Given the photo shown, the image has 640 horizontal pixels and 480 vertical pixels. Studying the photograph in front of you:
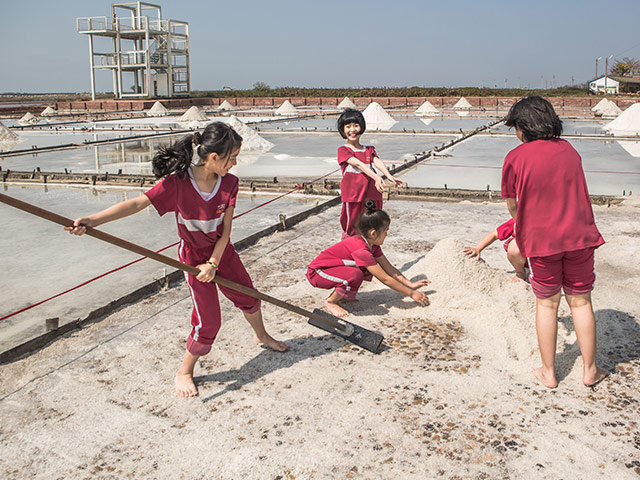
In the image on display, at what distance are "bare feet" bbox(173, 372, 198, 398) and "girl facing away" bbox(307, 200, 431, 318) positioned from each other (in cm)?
100

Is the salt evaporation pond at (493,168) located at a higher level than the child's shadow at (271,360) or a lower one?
higher

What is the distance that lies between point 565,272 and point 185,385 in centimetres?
161

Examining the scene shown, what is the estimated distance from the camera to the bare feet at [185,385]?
2359 mm

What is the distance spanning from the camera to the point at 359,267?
316 cm

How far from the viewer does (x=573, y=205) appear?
7.37 feet

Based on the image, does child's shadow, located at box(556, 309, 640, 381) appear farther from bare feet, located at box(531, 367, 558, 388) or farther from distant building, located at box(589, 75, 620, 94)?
distant building, located at box(589, 75, 620, 94)

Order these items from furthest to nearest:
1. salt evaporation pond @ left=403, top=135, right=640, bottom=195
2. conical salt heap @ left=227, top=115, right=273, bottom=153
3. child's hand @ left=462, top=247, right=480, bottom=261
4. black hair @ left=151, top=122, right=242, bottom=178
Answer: conical salt heap @ left=227, top=115, right=273, bottom=153
salt evaporation pond @ left=403, top=135, right=640, bottom=195
child's hand @ left=462, top=247, right=480, bottom=261
black hair @ left=151, top=122, right=242, bottom=178

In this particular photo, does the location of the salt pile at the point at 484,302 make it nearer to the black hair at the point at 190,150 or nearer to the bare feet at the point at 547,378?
the bare feet at the point at 547,378

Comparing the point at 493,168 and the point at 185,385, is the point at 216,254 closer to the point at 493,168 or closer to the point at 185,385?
the point at 185,385

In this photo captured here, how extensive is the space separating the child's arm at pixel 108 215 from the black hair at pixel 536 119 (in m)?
1.49

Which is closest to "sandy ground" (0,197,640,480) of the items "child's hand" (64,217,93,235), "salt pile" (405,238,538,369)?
"salt pile" (405,238,538,369)

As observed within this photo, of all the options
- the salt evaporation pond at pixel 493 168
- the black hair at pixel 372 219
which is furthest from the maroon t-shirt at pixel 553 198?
the salt evaporation pond at pixel 493 168

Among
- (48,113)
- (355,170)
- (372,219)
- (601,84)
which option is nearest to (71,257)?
(355,170)

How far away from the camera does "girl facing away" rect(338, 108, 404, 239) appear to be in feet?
11.9
